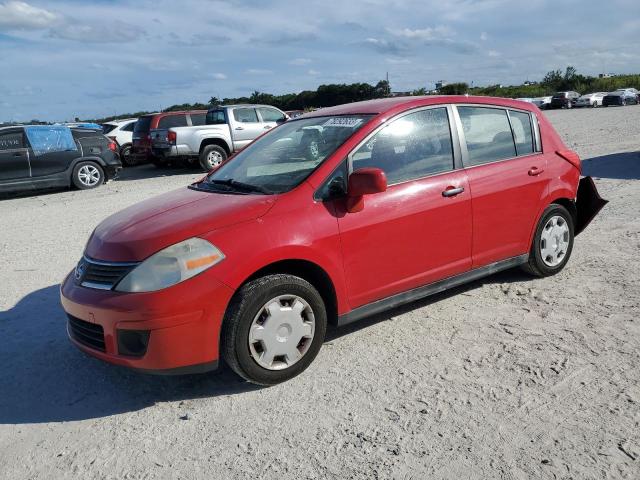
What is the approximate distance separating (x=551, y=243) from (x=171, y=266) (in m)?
3.50

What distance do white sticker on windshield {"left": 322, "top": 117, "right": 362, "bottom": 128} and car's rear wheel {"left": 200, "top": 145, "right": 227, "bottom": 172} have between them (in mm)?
11751

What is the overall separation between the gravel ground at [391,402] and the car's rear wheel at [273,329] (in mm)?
141

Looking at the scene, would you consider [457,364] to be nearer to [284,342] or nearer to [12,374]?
[284,342]

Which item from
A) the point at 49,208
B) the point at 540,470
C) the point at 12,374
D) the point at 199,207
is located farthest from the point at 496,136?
the point at 49,208

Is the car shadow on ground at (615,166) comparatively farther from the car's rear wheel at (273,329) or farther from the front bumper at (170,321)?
the front bumper at (170,321)

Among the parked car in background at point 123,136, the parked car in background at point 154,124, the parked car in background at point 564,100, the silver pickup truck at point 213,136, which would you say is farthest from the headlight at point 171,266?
the parked car in background at point 564,100

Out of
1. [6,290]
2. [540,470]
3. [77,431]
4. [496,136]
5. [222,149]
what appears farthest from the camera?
[222,149]

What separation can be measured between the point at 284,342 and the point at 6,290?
3695 millimetres

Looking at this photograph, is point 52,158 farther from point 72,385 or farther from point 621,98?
point 621,98

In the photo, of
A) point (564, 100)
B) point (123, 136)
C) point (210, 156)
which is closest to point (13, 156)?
point (210, 156)

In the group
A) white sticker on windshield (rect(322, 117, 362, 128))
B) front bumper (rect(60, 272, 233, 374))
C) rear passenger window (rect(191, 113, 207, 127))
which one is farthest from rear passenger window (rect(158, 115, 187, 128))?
front bumper (rect(60, 272, 233, 374))

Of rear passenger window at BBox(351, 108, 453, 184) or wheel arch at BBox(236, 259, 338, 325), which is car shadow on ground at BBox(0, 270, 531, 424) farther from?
rear passenger window at BBox(351, 108, 453, 184)

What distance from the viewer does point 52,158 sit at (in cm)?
1298

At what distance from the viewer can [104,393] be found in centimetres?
357
